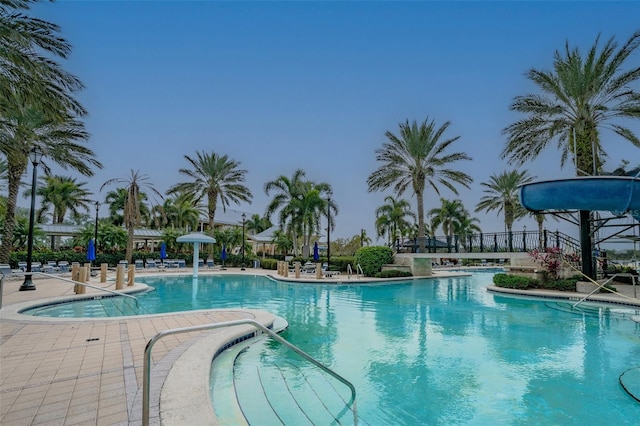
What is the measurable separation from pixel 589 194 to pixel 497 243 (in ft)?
57.8

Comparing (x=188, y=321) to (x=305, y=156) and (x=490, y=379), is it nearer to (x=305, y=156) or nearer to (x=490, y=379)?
(x=490, y=379)

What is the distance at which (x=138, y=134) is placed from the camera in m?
23.8

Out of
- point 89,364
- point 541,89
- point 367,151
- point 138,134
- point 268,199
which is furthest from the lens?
point 268,199

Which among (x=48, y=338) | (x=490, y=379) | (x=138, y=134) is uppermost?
(x=138, y=134)

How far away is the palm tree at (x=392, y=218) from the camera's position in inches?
1713

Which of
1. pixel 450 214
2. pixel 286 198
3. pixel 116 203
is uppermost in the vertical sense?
pixel 116 203

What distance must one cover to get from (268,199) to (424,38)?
19.7m

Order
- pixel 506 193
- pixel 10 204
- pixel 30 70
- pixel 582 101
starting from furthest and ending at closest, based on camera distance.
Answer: pixel 506 193
pixel 10 204
pixel 582 101
pixel 30 70

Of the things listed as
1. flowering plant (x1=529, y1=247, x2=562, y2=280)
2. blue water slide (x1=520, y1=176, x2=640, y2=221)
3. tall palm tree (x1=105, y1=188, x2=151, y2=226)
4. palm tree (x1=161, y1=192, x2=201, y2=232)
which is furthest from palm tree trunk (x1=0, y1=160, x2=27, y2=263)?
flowering plant (x1=529, y1=247, x2=562, y2=280)

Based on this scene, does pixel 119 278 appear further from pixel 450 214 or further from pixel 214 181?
pixel 450 214

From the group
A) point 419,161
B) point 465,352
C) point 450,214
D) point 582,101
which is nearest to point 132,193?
point 419,161

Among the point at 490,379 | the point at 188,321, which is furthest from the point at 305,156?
the point at 490,379

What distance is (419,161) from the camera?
26062 millimetres

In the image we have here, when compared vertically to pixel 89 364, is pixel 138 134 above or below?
above
